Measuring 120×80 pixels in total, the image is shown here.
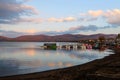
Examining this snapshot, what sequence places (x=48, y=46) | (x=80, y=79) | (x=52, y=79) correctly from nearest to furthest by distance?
1. (x=80, y=79)
2. (x=52, y=79)
3. (x=48, y=46)

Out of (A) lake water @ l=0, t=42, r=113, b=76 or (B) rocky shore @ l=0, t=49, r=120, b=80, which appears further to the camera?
(A) lake water @ l=0, t=42, r=113, b=76

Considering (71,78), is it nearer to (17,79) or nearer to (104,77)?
(104,77)

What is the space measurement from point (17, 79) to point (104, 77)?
41.9 feet

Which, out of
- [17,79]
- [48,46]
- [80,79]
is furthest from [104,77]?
[48,46]

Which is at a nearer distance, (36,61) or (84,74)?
(84,74)

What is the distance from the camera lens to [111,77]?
58.9 feet

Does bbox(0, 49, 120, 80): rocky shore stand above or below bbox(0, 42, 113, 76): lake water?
above

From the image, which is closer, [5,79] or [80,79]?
[80,79]

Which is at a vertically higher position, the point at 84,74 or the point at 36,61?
the point at 84,74

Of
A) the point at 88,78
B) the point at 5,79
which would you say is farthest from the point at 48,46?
the point at 88,78

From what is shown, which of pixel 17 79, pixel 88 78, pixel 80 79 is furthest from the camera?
pixel 17 79

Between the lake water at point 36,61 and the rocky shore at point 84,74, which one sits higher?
the rocky shore at point 84,74

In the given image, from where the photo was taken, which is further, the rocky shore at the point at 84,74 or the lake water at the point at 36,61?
the lake water at the point at 36,61

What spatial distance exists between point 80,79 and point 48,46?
5260 inches
